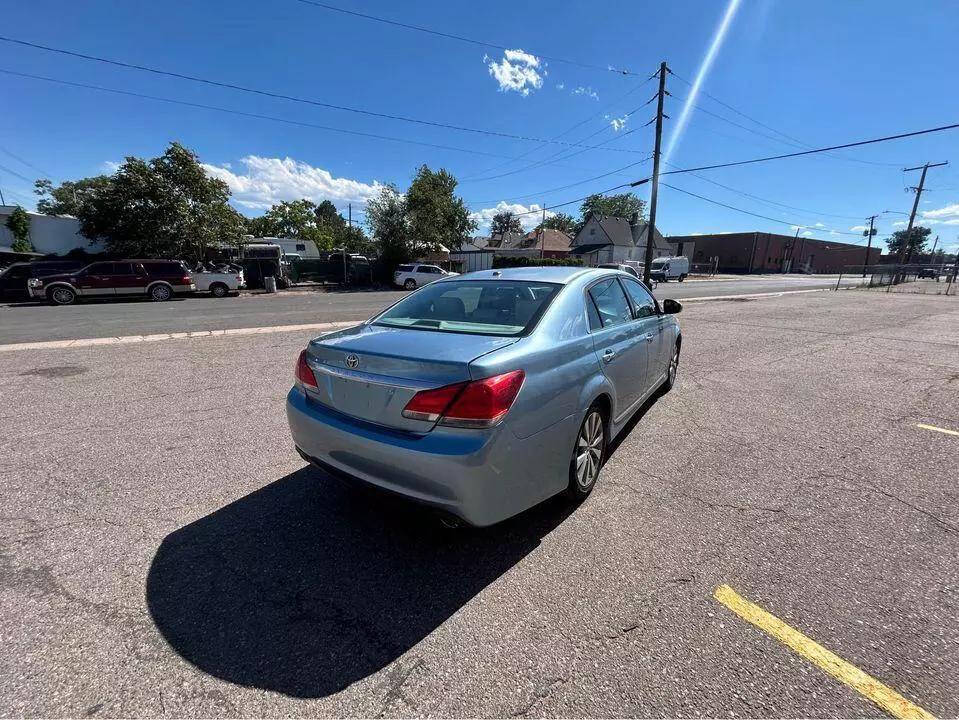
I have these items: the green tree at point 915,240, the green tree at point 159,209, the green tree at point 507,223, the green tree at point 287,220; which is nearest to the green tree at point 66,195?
the green tree at point 159,209

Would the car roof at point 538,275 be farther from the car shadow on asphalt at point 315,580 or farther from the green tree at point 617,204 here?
the green tree at point 617,204

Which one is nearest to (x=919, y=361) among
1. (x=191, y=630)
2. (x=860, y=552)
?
(x=860, y=552)

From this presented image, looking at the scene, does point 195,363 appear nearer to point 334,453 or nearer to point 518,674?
point 334,453

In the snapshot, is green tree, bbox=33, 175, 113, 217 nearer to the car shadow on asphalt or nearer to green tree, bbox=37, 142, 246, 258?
green tree, bbox=37, 142, 246, 258

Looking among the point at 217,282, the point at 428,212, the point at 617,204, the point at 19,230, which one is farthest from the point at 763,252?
the point at 19,230

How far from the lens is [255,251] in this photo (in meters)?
26.0

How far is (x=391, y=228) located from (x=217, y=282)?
41.5ft

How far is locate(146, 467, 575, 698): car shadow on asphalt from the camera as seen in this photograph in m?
1.85

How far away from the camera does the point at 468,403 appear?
6.97ft

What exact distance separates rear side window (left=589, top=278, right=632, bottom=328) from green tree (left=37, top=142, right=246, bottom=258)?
2741 centimetres

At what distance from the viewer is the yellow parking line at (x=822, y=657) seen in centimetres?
167

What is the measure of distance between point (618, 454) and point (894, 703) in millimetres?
2216

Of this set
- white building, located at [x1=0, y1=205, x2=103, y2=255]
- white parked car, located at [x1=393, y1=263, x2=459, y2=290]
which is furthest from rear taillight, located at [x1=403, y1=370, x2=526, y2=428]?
white building, located at [x1=0, y1=205, x2=103, y2=255]

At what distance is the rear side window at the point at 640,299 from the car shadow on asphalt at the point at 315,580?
215cm
